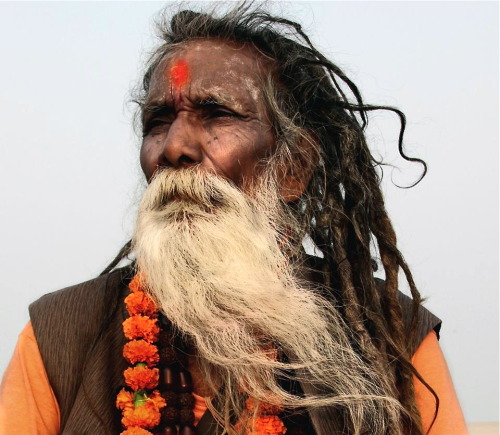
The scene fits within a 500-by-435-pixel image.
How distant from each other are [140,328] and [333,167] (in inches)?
46.6

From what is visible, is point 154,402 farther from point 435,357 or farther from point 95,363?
point 435,357

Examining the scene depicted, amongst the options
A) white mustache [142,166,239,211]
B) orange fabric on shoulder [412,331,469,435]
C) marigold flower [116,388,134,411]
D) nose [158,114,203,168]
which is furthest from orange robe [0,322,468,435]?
nose [158,114,203,168]

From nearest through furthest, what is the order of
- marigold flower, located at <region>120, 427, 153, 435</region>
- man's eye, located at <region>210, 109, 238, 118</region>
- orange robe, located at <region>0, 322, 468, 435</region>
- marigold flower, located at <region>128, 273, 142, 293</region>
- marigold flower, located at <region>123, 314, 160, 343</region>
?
marigold flower, located at <region>120, 427, 153, 435</region>
orange robe, located at <region>0, 322, 468, 435</region>
marigold flower, located at <region>123, 314, 160, 343</region>
marigold flower, located at <region>128, 273, 142, 293</region>
man's eye, located at <region>210, 109, 238, 118</region>

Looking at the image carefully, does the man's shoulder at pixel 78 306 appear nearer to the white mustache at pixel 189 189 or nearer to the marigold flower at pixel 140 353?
the marigold flower at pixel 140 353

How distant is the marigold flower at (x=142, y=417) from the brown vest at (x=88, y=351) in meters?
0.08

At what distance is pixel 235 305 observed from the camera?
3.26m

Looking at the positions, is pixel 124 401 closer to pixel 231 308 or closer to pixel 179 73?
pixel 231 308

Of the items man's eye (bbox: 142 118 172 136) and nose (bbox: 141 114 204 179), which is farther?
man's eye (bbox: 142 118 172 136)

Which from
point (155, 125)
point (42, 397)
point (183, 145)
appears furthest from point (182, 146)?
point (42, 397)

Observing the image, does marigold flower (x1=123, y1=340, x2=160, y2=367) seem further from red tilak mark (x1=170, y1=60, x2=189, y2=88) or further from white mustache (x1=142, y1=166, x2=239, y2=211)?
red tilak mark (x1=170, y1=60, x2=189, y2=88)

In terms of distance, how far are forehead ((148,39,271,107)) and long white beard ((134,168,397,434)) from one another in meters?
0.41

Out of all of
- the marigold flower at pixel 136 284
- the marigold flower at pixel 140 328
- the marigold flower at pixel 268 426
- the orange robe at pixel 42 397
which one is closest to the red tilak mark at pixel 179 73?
the marigold flower at pixel 136 284

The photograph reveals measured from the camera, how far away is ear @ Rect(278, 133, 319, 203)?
377 cm

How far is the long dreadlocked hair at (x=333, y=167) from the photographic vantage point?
3533 millimetres
